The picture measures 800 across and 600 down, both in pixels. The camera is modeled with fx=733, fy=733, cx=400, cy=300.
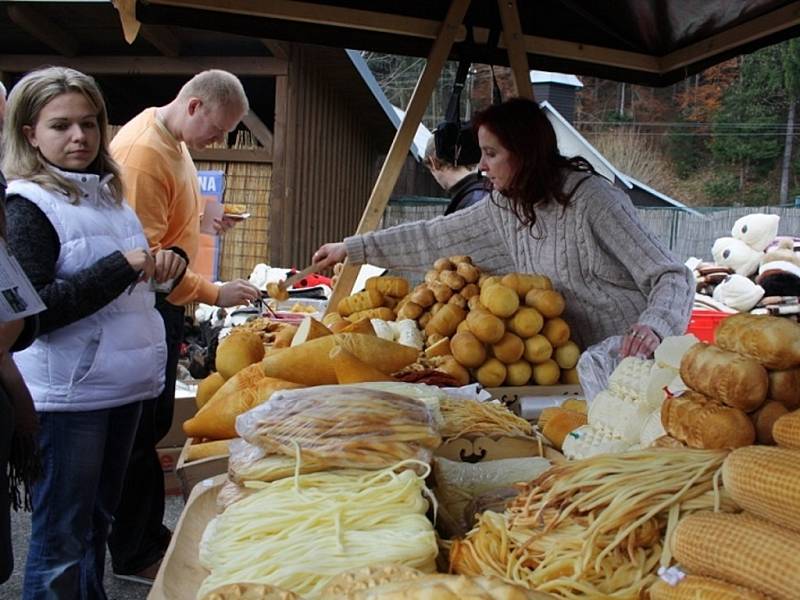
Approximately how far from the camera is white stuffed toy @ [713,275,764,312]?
28.7ft

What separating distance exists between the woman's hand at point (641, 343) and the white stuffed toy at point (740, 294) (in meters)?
7.17

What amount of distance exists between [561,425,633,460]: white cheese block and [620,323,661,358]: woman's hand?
60cm

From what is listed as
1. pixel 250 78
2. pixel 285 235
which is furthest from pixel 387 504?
pixel 250 78

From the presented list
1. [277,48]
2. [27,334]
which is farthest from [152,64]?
[27,334]

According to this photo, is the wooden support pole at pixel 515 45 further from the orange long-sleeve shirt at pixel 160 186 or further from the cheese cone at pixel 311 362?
the cheese cone at pixel 311 362

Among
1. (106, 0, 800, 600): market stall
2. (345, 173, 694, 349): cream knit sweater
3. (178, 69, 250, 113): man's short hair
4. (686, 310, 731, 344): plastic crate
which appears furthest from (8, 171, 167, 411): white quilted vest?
(686, 310, 731, 344): plastic crate

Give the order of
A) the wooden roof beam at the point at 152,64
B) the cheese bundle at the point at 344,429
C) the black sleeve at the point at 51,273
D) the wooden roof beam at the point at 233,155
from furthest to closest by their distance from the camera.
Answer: the wooden roof beam at the point at 233,155
the wooden roof beam at the point at 152,64
the black sleeve at the point at 51,273
the cheese bundle at the point at 344,429

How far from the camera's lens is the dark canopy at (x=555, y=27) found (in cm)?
312

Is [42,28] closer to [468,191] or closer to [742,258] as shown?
[468,191]

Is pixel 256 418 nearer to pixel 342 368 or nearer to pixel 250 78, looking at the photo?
pixel 342 368

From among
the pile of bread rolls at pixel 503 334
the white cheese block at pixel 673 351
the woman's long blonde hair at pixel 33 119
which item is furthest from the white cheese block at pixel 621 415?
the woman's long blonde hair at pixel 33 119

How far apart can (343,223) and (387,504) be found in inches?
383

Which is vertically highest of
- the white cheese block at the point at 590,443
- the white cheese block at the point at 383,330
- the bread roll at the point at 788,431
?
the bread roll at the point at 788,431

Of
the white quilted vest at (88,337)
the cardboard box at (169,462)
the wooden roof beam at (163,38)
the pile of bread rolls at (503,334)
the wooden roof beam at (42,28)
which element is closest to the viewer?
the white quilted vest at (88,337)
